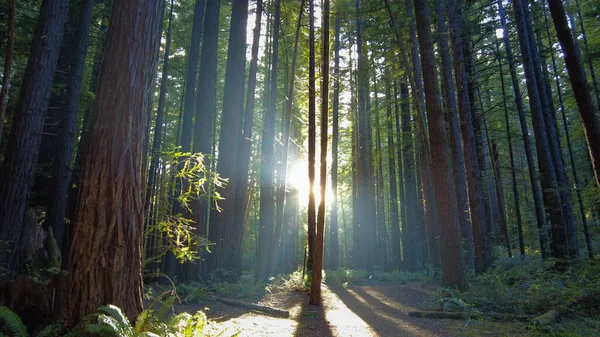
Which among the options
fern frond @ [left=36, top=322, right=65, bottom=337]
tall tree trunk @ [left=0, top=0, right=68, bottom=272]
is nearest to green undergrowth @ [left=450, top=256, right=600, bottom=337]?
fern frond @ [left=36, top=322, right=65, bottom=337]

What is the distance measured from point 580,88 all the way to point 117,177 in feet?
30.7

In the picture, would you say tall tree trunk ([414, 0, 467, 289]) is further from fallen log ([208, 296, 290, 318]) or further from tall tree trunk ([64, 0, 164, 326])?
tall tree trunk ([64, 0, 164, 326])

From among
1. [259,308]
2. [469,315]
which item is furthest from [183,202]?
[469,315]

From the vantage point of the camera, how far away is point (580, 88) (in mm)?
7535

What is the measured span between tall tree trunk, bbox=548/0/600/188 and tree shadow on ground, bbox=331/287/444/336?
16.4 ft

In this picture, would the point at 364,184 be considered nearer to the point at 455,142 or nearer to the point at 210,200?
the point at 455,142

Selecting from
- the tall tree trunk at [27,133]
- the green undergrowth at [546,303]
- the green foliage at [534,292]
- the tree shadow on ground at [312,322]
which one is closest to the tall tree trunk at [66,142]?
the tall tree trunk at [27,133]

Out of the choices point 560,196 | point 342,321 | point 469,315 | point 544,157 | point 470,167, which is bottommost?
point 342,321

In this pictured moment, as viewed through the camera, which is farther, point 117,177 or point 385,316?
point 385,316

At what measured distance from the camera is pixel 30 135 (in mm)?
7203

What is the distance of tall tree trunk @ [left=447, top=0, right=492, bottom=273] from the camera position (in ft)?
37.8

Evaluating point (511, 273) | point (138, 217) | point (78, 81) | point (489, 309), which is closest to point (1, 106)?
point (138, 217)

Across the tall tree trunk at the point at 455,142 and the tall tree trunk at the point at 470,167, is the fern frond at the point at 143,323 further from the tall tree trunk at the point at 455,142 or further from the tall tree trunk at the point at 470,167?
the tall tree trunk at the point at 470,167

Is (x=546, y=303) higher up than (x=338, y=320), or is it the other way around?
(x=546, y=303)
